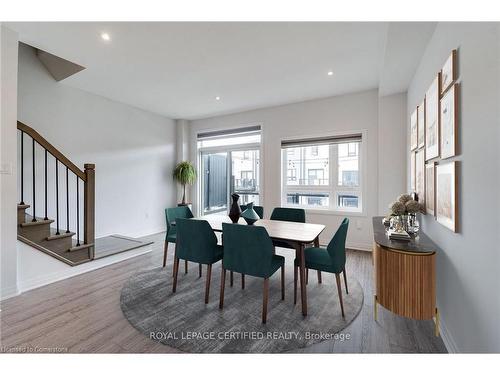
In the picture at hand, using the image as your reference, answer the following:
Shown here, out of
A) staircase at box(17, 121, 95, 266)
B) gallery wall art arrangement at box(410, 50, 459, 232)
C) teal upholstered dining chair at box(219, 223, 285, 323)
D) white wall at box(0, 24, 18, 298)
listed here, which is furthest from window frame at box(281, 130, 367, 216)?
white wall at box(0, 24, 18, 298)

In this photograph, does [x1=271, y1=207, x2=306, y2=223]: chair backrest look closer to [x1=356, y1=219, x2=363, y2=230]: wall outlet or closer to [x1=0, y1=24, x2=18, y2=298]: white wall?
[x1=356, y1=219, x2=363, y2=230]: wall outlet

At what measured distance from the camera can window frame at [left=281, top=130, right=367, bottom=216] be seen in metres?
4.00

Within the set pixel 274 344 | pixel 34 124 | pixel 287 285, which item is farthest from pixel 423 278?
pixel 34 124

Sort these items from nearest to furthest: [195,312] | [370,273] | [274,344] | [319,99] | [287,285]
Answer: [274,344] → [195,312] → [287,285] → [370,273] → [319,99]

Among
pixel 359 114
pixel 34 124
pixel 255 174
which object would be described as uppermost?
pixel 359 114

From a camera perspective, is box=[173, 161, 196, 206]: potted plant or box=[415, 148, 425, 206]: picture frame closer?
box=[415, 148, 425, 206]: picture frame

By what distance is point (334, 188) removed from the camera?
14.0ft

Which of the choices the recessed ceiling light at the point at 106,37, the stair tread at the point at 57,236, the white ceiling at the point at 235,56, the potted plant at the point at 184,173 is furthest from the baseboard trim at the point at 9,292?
the potted plant at the point at 184,173

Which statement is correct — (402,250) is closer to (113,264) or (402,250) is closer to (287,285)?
(287,285)

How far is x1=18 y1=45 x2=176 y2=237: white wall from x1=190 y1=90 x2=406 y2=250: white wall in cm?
202

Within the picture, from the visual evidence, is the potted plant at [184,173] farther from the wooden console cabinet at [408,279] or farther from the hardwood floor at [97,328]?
the wooden console cabinet at [408,279]

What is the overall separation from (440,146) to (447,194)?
41 cm
